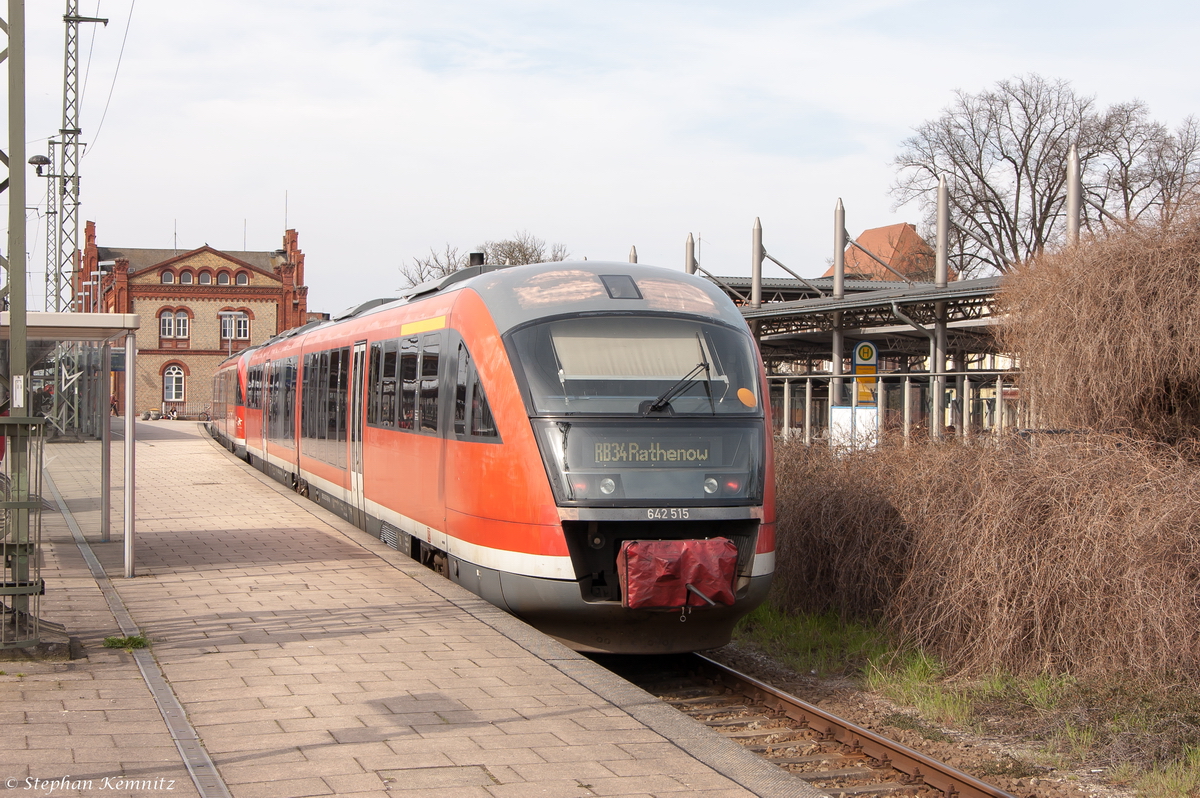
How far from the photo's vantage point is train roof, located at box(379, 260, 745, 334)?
8.99 meters

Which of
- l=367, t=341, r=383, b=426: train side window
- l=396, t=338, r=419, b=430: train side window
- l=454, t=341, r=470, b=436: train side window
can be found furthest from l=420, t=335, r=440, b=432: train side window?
l=367, t=341, r=383, b=426: train side window

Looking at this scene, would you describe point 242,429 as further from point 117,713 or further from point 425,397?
point 117,713

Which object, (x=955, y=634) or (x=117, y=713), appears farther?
(x=955, y=634)

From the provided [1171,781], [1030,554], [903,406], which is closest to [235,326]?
[903,406]

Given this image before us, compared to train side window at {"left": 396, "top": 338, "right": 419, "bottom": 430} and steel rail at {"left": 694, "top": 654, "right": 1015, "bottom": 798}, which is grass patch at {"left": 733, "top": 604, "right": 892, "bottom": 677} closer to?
steel rail at {"left": 694, "top": 654, "right": 1015, "bottom": 798}

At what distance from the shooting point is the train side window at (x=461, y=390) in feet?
30.4

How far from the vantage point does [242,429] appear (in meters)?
28.2

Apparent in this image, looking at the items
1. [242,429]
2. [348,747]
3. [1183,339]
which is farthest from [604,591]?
[242,429]

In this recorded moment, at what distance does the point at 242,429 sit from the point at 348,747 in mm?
24033

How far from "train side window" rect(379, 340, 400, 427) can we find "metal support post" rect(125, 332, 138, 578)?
99.3 inches

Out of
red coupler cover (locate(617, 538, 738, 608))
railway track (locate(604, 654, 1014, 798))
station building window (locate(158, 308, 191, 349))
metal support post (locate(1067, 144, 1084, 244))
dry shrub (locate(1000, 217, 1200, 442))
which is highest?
station building window (locate(158, 308, 191, 349))

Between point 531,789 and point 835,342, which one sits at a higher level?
point 835,342

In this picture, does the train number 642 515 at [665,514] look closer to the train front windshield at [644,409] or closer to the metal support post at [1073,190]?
the train front windshield at [644,409]

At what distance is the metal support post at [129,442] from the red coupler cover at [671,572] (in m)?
4.88
